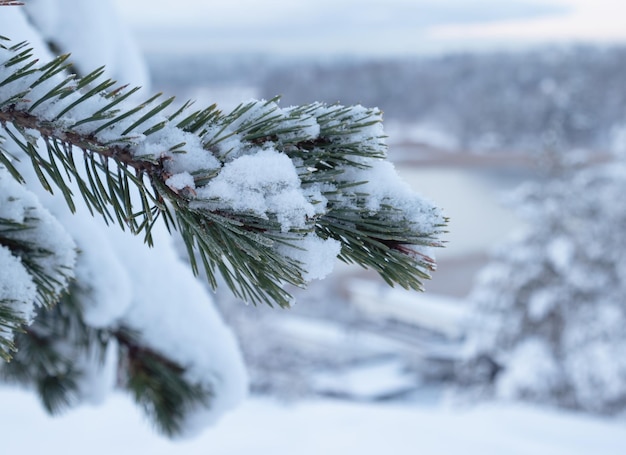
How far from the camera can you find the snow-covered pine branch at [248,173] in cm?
59

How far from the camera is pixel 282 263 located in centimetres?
62

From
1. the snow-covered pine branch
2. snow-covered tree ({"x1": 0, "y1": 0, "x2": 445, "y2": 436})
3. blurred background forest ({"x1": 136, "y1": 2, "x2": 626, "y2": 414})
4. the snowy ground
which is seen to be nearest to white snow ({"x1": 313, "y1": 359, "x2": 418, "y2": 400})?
blurred background forest ({"x1": 136, "y1": 2, "x2": 626, "y2": 414})

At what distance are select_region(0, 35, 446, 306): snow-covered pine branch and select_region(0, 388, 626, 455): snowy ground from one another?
11.8 feet

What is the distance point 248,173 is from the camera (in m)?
0.58

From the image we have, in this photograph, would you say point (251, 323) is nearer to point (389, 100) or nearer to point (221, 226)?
point (221, 226)

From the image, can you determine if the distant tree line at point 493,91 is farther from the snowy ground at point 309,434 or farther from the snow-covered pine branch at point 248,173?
the snow-covered pine branch at point 248,173

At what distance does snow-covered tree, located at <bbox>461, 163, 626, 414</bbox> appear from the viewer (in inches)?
434

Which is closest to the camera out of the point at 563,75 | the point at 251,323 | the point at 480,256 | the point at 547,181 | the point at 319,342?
the point at 547,181

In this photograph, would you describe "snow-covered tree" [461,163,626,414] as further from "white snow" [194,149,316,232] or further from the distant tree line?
the distant tree line

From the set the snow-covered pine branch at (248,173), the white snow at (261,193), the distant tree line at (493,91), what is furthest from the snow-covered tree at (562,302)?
the distant tree line at (493,91)

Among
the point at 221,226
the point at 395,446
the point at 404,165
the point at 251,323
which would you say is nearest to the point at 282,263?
the point at 221,226

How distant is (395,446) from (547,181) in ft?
28.4

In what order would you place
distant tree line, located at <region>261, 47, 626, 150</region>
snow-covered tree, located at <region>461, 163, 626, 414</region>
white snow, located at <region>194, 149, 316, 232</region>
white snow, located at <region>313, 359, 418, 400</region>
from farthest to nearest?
distant tree line, located at <region>261, 47, 626, 150</region>, white snow, located at <region>313, 359, 418, 400</region>, snow-covered tree, located at <region>461, 163, 626, 414</region>, white snow, located at <region>194, 149, 316, 232</region>

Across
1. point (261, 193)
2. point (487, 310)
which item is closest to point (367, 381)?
point (487, 310)
